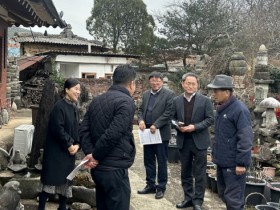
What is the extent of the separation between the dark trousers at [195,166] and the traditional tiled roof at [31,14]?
340 cm

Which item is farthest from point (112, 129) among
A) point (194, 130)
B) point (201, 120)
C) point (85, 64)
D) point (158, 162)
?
point (85, 64)

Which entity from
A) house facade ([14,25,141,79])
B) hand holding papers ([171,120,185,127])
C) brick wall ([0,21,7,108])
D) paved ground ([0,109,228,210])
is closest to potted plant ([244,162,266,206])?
paved ground ([0,109,228,210])

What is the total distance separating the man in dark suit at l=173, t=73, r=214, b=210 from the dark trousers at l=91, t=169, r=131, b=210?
1839mm

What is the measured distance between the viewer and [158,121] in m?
5.66

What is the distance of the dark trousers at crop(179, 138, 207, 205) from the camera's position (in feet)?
17.4

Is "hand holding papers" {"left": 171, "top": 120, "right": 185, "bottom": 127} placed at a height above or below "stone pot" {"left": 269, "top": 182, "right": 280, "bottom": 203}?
above

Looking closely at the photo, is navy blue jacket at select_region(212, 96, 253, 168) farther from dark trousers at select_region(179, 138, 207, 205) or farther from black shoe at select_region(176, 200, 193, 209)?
black shoe at select_region(176, 200, 193, 209)

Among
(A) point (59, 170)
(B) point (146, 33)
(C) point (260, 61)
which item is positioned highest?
(B) point (146, 33)

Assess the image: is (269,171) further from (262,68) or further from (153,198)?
(262,68)

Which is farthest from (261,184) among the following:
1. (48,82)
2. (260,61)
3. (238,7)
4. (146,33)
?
(146,33)

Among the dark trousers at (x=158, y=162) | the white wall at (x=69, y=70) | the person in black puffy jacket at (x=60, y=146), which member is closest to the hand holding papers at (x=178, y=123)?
the dark trousers at (x=158, y=162)

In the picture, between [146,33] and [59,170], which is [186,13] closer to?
[146,33]

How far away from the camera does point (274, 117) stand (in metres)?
9.05

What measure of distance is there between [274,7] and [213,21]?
14.7ft
